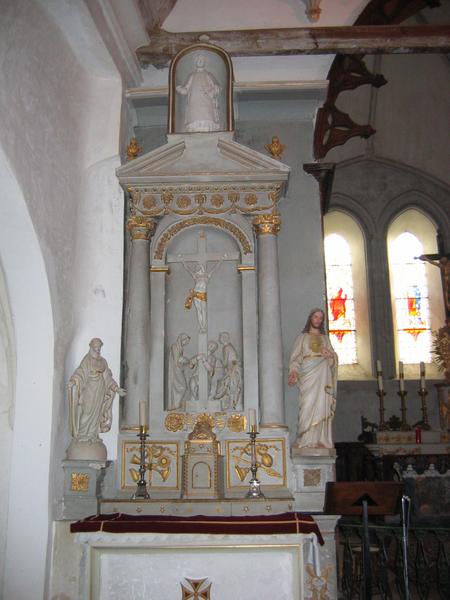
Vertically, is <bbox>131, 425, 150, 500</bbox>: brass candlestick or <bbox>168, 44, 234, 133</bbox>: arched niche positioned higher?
<bbox>168, 44, 234, 133</bbox>: arched niche

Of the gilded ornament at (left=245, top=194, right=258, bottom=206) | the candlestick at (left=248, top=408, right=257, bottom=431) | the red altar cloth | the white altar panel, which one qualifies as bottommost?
the white altar panel

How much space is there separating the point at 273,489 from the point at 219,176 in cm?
332

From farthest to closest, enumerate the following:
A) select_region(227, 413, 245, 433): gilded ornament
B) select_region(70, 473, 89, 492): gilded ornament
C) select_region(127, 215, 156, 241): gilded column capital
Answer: select_region(127, 215, 156, 241): gilded column capital < select_region(227, 413, 245, 433): gilded ornament < select_region(70, 473, 89, 492): gilded ornament

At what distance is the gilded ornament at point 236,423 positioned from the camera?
7.09 m

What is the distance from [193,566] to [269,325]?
101 inches

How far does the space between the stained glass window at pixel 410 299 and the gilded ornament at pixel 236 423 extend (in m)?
7.72

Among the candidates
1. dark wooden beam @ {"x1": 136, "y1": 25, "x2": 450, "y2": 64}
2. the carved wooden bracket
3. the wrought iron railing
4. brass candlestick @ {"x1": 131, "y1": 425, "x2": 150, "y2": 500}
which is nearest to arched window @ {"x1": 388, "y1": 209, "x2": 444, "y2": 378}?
the carved wooden bracket

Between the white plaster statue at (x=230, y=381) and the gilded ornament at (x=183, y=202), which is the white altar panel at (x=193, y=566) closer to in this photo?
the white plaster statue at (x=230, y=381)

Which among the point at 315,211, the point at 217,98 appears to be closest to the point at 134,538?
the point at 315,211

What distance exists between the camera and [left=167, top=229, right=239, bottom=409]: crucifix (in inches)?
288

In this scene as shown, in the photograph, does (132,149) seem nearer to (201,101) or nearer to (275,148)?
(201,101)

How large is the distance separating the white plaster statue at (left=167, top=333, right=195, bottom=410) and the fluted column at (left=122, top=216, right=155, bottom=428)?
0.26 metres

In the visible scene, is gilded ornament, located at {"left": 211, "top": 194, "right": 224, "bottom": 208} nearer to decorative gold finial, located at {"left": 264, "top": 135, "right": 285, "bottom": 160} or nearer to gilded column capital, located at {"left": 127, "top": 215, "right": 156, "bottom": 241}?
gilded column capital, located at {"left": 127, "top": 215, "right": 156, "bottom": 241}

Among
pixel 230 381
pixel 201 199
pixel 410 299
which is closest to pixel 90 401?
pixel 230 381
